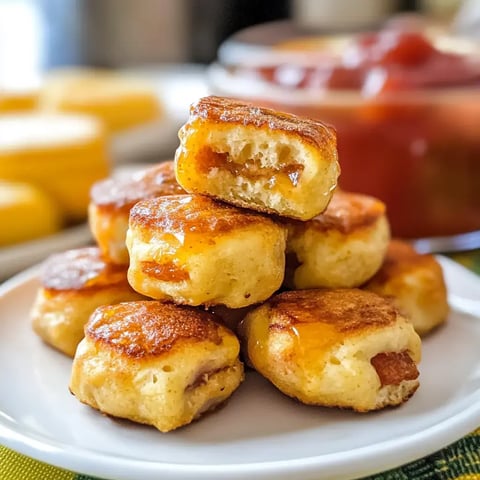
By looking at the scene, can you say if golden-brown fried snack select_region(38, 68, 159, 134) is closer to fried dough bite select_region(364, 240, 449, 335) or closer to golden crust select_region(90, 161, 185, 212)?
golden crust select_region(90, 161, 185, 212)

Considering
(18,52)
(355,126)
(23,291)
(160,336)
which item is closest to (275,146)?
(160,336)

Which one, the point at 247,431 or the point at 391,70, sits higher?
the point at 391,70

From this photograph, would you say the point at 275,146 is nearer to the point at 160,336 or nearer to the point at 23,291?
the point at 160,336

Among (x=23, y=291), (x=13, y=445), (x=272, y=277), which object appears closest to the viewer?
(x=13, y=445)

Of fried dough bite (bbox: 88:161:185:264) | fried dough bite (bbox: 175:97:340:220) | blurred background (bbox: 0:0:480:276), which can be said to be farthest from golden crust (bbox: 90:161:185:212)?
blurred background (bbox: 0:0:480:276)

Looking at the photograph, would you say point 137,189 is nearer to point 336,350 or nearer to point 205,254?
point 205,254

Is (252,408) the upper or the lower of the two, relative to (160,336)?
lower

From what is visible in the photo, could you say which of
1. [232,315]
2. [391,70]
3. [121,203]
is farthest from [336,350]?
[391,70]
